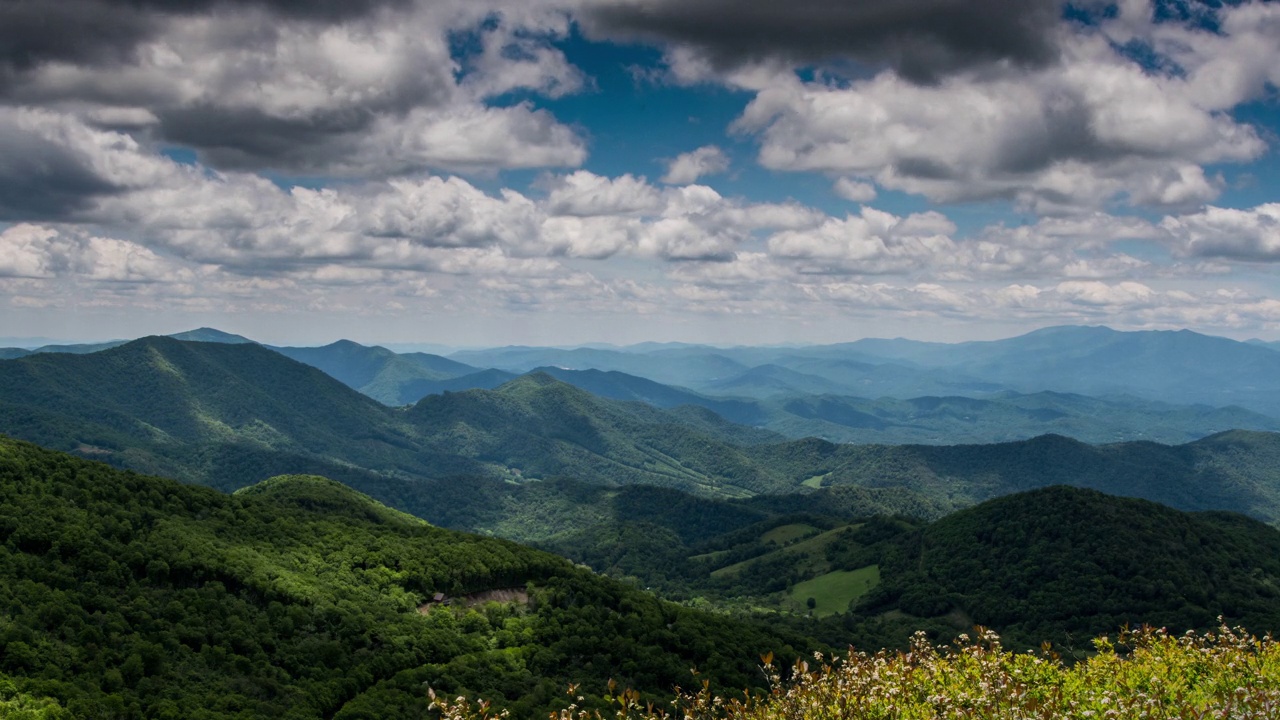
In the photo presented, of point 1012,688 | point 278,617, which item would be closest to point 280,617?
point 278,617

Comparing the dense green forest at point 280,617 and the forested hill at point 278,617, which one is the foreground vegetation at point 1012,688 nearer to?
the dense green forest at point 280,617

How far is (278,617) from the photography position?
374ft

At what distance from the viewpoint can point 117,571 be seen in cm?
10825

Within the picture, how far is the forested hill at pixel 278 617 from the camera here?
3612 inches

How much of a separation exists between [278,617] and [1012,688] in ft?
378

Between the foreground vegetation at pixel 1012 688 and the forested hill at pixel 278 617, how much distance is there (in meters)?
78.3

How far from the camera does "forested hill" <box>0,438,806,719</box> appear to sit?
301 feet

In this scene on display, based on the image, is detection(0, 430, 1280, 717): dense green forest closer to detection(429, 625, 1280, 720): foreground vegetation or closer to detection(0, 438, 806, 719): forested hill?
detection(0, 438, 806, 719): forested hill

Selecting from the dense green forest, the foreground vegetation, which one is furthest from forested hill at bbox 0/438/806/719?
the foreground vegetation

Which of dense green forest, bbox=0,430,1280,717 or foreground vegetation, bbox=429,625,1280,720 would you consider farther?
dense green forest, bbox=0,430,1280,717

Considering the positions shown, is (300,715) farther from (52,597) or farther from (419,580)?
(419,580)

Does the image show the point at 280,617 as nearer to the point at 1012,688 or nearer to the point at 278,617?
the point at 278,617

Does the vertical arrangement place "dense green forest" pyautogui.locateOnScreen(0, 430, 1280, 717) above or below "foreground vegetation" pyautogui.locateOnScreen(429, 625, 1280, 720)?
below

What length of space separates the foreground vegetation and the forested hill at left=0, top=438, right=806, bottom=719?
78.3 metres
